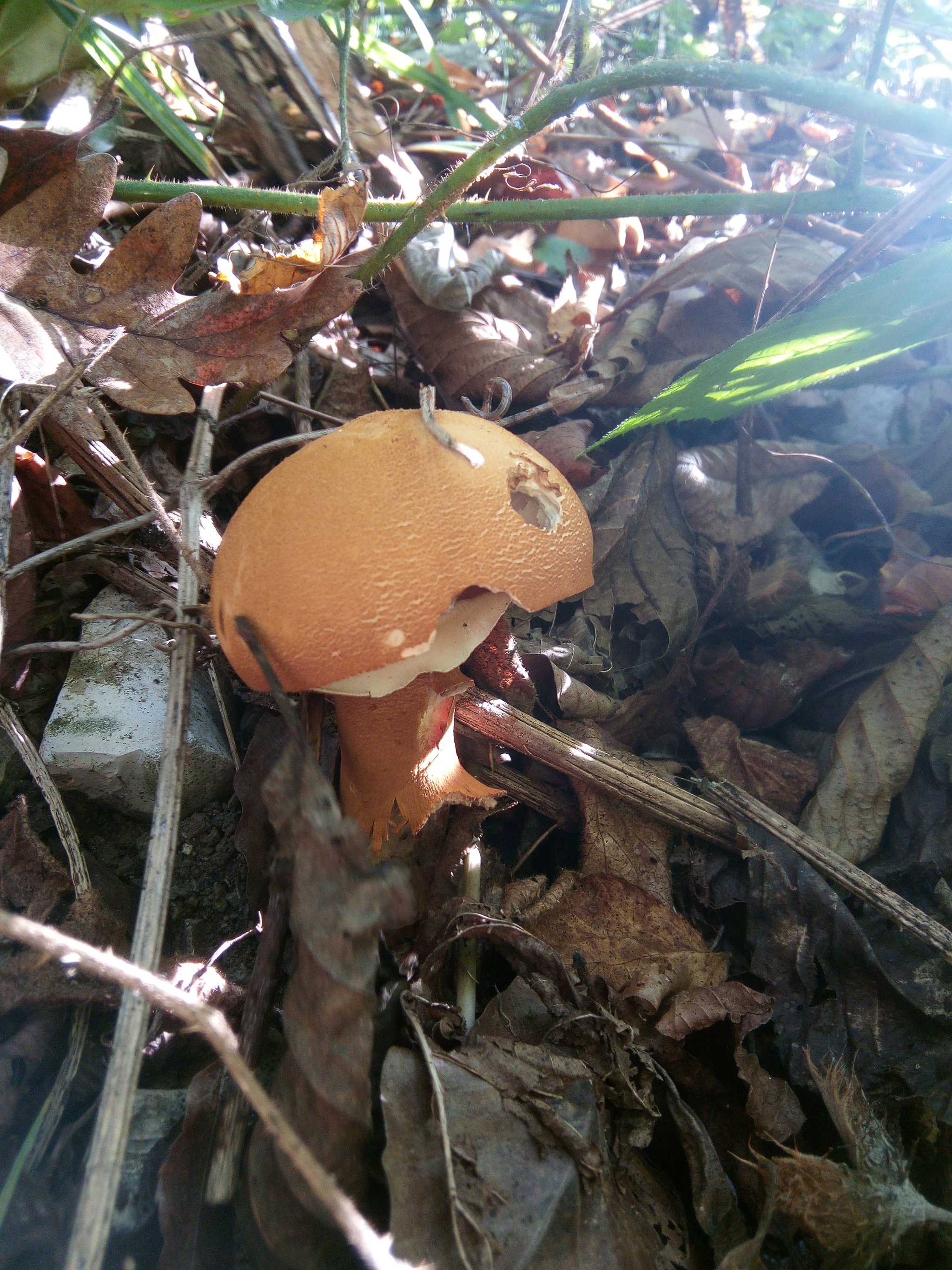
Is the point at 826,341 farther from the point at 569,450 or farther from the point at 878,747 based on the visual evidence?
the point at 878,747

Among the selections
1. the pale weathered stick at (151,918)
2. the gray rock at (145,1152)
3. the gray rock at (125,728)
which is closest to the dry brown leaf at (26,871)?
the gray rock at (125,728)

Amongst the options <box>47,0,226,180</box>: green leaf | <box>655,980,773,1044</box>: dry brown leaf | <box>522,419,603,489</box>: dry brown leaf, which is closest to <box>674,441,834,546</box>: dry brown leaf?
<box>522,419,603,489</box>: dry brown leaf

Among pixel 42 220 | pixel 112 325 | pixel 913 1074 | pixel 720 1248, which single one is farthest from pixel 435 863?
pixel 42 220

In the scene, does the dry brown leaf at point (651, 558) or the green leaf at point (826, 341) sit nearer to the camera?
the green leaf at point (826, 341)

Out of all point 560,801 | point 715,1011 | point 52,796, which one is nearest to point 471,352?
point 560,801

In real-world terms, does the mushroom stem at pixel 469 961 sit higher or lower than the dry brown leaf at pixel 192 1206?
lower

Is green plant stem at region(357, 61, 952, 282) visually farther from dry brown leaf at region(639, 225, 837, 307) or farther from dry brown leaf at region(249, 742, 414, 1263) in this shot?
dry brown leaf at region(249, 742, 414, 1263)

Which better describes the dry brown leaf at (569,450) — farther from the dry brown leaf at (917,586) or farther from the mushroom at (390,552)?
the dry brown leaf at (917,586)
